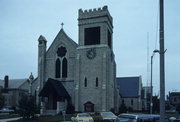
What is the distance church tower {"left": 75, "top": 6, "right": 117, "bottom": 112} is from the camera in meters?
46.5

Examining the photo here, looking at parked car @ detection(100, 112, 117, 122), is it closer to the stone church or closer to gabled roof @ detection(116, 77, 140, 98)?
the stone church

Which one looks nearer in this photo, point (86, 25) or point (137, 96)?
point (86, 25)

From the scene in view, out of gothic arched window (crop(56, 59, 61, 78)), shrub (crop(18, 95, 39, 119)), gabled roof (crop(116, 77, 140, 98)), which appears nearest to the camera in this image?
shrub (crop(18, 95, 39, 119))

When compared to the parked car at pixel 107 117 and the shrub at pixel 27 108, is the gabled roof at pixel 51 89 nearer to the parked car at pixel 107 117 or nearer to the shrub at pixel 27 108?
the shrub at pixel 27 108

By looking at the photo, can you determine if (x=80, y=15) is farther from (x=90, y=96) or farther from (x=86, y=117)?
(x=86, y=117)

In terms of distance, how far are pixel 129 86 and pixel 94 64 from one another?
25944mm

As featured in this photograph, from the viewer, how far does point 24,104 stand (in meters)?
32.2

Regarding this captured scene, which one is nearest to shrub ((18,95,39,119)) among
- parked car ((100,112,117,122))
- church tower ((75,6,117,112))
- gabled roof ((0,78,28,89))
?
parked car ((100,112,117,122))

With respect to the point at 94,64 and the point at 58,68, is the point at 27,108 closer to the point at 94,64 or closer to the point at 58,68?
the point at 94,64

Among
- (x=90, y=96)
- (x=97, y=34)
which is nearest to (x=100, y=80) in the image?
(x=90, y=96)

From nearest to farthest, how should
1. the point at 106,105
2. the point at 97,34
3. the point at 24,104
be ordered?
the point at 24,104 < the point at 106,105 < the point at 97,34

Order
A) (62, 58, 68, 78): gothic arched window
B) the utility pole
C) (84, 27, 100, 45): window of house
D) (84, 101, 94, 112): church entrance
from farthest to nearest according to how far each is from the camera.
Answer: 1. (62, 58, 68, 78): gothic arched window
2. (84, 27, 100, 45): window of house
3. (84, 101, 94, 112): church entrance
4. the utility pole

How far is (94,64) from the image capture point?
48062mm

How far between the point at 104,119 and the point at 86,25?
24.6m
